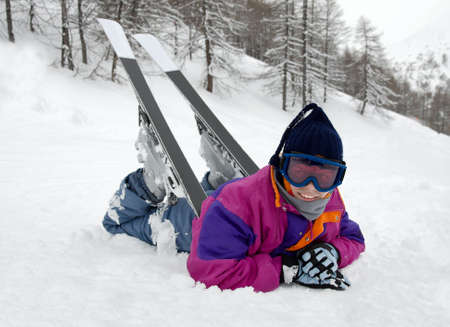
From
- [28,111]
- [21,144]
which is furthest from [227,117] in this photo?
[21,144]

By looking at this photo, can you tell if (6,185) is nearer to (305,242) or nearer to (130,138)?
(305,242)

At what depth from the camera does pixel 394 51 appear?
196500 millimetres

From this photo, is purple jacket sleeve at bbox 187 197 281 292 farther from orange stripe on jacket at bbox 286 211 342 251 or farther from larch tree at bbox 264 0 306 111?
larch tree at bbox 264 0 306 111

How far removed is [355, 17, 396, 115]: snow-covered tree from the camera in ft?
74.5

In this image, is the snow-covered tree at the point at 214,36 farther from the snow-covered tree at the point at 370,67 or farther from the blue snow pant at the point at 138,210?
the blue snow pant at the point at 138,210

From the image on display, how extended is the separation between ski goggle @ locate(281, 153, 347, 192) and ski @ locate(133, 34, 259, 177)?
1.03 metres

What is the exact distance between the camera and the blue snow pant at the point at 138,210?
2375mm

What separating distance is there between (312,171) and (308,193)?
0.39 feet

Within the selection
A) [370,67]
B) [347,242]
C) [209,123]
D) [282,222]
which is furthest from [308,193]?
[370,67]

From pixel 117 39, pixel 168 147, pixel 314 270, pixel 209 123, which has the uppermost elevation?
pixel 117 39

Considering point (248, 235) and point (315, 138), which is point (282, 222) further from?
point (315, 138)

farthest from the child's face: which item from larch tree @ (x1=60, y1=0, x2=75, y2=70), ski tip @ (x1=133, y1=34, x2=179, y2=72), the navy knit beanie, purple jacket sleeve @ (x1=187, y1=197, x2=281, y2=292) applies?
larch tree @ (x1=60, y1=0, x2=75, y2=70)

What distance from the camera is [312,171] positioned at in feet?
5.24

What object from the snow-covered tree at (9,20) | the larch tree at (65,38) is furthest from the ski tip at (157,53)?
the snow-covered tree at (9,20)
